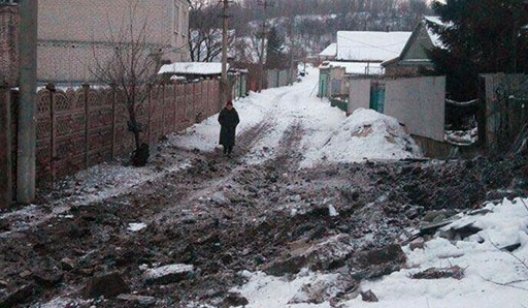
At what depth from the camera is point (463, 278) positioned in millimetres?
5438

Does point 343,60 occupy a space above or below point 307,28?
below

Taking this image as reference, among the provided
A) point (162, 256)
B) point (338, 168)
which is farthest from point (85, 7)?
point (162, 256)

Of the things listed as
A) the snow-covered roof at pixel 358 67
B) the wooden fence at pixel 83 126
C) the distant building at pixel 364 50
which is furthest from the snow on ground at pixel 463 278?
the distant building at pixel 364 50

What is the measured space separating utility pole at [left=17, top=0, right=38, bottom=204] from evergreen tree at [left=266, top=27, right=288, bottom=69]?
70.9 metres

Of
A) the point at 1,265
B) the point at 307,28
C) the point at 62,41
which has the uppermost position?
the point at 307,28

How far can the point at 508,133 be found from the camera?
40.0ft

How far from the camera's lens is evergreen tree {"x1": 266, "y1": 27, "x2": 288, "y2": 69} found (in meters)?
82.8

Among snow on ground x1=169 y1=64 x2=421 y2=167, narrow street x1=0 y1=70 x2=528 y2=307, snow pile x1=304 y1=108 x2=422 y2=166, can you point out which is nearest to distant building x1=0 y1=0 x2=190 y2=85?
snow on ground x1=169 y1=64 x2=421 y2=167

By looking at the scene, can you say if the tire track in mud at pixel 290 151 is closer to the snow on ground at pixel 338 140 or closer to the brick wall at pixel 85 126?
the snow on ground at pixel 338 140

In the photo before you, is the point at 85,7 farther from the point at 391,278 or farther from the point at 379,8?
the point at 379,8

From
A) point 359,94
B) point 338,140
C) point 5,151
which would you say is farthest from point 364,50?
point 5,151

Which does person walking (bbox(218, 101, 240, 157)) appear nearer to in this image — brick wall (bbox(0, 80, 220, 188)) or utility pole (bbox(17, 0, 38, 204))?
brick wall (bbox(0, 80, 220, 188))

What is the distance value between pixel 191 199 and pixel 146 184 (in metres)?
1.41

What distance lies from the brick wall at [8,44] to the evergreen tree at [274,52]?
61.1 metres
